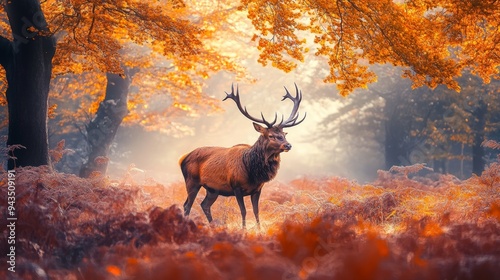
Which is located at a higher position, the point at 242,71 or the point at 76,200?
the point at 242,71

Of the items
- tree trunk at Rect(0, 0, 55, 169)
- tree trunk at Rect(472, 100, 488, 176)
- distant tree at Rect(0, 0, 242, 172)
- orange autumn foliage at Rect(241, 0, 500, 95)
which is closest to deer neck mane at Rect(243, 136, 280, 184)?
orange autumn foliage at Rect(241, 0, 500, 95)

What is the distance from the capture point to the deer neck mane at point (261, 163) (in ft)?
25.7

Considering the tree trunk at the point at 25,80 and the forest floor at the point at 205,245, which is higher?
the tree trunk at the point at 25,80

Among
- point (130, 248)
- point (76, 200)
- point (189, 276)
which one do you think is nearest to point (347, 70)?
point (76, 200)

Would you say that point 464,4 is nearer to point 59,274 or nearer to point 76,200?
point 76,200

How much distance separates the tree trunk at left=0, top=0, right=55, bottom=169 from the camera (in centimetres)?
892

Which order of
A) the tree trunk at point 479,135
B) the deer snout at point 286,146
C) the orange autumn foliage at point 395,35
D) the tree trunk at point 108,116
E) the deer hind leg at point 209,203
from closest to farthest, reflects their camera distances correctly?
the deer snout at point 286,146 < the orange autumn foliage at point 395,35 < the deer hind leg at point 209,203 < the tree trunk at point 108,116 < the tree trunk at point 479,135

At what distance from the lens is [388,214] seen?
25.0 feet

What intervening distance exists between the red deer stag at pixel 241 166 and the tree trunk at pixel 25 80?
9.12ft

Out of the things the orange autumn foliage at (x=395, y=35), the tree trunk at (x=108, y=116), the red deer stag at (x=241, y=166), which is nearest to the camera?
the red deer stag at (x=241, y=166)

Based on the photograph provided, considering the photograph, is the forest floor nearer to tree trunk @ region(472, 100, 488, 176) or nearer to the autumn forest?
the autumn forest

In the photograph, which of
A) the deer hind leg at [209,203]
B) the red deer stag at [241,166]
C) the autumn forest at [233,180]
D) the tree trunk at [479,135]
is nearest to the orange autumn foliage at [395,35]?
the autumn forest at [233,180]

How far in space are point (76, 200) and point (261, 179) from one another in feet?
10.6

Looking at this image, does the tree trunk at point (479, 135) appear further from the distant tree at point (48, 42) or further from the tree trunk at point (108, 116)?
the distant tree at point (48, 42)
